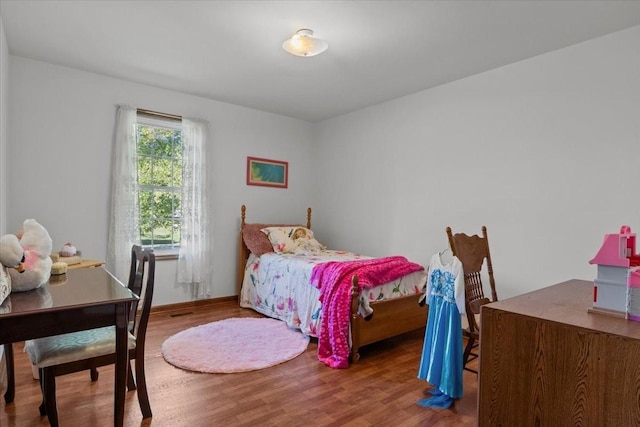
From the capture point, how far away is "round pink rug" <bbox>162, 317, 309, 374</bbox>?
2.59 m

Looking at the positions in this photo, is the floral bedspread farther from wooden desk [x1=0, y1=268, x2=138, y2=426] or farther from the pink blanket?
wooden desk [x1=0, y1=268, x2=138, y2=426]

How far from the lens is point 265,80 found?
354 centimetres

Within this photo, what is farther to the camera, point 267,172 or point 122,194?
point 267,172

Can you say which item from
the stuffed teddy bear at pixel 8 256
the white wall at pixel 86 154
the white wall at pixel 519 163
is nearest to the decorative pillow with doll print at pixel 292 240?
the white wall at pixel 86 154

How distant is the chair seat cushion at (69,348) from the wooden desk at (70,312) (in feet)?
0.47

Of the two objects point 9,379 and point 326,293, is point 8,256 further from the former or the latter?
point 326,293

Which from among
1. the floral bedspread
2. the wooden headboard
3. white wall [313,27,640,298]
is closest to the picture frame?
the wooden headboard

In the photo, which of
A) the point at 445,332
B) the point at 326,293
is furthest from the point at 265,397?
the point at 445,332

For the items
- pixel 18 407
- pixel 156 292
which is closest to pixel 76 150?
pixel 156 292

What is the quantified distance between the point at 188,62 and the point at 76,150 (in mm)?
1384

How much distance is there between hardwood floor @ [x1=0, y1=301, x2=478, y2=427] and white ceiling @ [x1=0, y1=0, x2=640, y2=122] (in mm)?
2401

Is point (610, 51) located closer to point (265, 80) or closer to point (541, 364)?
point (541, 364)

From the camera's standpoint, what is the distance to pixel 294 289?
339 cm

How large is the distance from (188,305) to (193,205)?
114 centimetres
